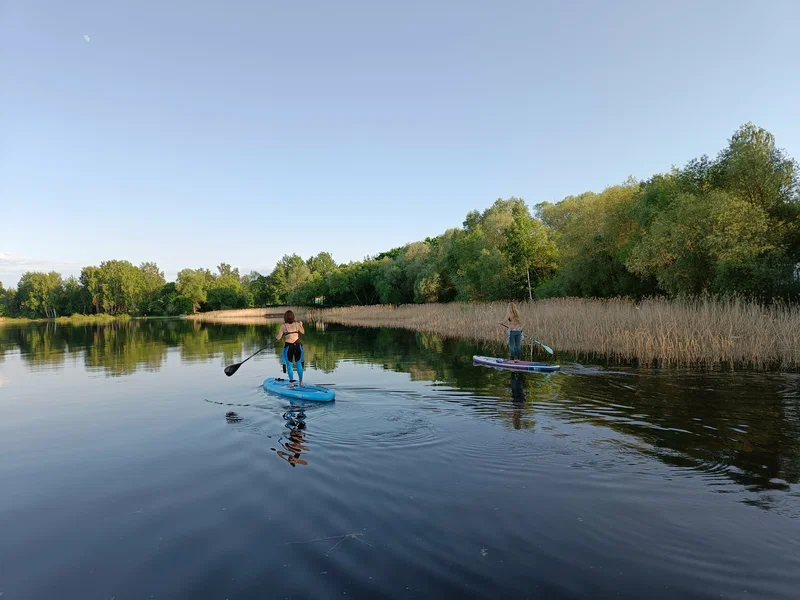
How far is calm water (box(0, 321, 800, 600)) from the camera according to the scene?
3.83 m

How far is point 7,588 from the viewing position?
3984 mm

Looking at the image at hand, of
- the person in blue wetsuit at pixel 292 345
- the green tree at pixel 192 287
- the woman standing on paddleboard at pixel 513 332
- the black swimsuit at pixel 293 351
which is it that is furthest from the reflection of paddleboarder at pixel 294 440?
the green tree at pixel 192 287

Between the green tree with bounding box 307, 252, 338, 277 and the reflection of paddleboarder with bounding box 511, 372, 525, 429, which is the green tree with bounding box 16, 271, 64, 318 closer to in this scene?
the green tree with bounding box 307, 252, 338, 277

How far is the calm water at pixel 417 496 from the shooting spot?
383 centimetres

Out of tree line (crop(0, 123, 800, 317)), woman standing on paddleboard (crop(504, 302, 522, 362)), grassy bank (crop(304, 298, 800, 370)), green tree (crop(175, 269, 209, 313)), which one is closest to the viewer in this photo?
grassy bank (crop(304, 298, 800, 370))

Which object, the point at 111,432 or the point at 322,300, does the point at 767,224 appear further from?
the point at 322,300

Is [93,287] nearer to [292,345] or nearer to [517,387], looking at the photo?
[292,345]

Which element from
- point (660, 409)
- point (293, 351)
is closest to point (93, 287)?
point (293, 351)

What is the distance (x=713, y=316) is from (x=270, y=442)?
46.7ft

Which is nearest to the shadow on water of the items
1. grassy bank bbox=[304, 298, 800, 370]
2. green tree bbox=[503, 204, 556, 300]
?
grassy bank bbox=[304, 298, 800, 370]

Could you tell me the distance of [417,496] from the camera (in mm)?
5281

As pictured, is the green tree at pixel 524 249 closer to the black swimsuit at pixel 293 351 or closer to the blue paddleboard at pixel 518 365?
the blue paddleboard at pixel 518 365

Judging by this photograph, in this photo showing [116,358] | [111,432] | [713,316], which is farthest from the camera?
[116,358]

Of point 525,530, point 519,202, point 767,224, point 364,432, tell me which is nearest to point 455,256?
point 519,202
